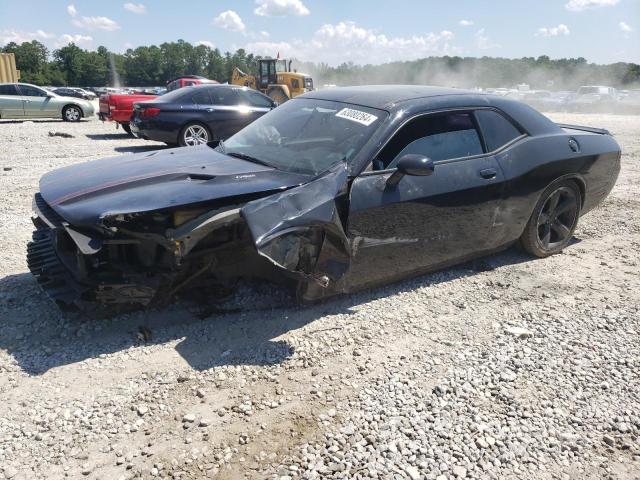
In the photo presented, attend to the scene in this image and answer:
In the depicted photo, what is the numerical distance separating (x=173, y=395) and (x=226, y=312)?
35.7 inches

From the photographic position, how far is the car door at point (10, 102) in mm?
16234

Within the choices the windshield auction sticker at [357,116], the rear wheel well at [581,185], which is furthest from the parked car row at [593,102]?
the windshield auction sticker at [357,116]

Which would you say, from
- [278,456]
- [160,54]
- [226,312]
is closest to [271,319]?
[226,312]

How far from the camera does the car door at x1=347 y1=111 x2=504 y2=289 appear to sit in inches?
140

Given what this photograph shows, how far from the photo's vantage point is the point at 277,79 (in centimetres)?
2533

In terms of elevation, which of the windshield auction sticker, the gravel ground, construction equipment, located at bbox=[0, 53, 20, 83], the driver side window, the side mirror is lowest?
the gravel ground

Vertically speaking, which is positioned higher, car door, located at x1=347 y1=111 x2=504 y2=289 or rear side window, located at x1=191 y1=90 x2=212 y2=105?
rear side window, located at x1=191 y1=90 x2=212 y2=105

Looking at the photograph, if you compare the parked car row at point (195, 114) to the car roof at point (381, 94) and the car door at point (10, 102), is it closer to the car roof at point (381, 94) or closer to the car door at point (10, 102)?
the car roof at point (381, 94)

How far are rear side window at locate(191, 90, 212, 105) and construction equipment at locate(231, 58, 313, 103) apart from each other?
12916mm

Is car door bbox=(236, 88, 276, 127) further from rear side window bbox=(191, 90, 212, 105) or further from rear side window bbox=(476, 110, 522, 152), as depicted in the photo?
rear side window bbox=(476, 110, 522, 152)

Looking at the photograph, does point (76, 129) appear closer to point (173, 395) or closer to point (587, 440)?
point (173, 395)

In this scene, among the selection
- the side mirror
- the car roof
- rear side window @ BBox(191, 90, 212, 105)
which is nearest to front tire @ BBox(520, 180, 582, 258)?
the car roof

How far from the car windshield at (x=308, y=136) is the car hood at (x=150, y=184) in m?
0.19

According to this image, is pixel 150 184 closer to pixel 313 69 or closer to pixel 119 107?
pixel 119 107
